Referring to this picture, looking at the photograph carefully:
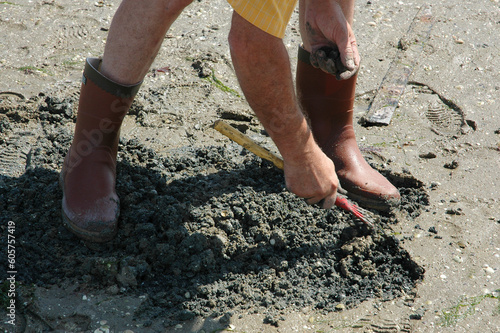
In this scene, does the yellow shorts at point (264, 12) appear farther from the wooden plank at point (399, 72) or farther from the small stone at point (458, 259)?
the wooden plank at point (399, 72)

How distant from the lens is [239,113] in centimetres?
308

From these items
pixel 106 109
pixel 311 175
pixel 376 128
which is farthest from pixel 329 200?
pixel 376 128

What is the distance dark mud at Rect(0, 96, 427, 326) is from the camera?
1985 millimetres

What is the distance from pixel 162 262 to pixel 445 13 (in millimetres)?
3642

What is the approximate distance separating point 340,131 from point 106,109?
4.13 feet

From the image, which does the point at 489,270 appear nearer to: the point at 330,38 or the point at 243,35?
the point at 330,38

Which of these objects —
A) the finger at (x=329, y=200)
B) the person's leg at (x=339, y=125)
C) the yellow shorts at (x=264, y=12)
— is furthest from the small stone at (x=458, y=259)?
the yellow shorts at (x=264, y=12)

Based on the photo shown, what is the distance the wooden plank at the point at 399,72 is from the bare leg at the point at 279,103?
134 cm

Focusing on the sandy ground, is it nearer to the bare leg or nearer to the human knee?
the bare leg

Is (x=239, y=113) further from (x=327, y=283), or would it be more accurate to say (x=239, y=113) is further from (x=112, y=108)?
(x=327, y=283)

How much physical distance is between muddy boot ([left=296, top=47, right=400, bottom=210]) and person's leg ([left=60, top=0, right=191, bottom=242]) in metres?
0.87

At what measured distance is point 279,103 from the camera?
1.79 m

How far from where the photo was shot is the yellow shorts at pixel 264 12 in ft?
5.27

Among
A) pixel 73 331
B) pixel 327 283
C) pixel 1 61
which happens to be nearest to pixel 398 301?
pixel 327 283
